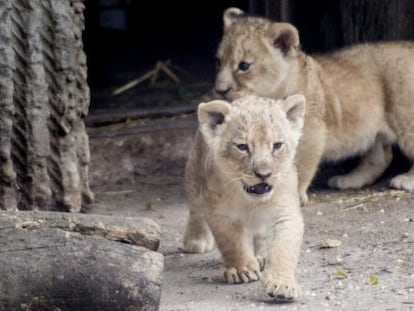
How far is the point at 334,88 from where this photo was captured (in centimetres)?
802

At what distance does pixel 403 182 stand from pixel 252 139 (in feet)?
8.31

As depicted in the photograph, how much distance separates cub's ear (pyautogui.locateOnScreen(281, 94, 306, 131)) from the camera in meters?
6.02

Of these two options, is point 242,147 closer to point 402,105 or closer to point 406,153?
point 402,105

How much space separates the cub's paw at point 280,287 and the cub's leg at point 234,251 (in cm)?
39

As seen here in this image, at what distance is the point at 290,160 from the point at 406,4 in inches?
116

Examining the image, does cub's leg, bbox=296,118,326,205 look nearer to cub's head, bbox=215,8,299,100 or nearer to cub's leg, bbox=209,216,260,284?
cub's head, bbox=215,8,299,100

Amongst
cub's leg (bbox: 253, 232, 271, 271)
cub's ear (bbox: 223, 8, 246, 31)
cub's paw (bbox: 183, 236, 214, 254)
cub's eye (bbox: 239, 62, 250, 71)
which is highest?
cub's ear (bbox: 223, 8, 246, 31)

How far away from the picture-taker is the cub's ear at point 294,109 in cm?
602

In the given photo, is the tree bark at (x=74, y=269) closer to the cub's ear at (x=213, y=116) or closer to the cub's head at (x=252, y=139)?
the cub's head at (x=252, y=139)

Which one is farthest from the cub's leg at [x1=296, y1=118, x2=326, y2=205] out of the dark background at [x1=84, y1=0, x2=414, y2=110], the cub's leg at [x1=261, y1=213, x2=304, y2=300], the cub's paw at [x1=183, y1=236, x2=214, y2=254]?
the cub's leg at [x1=261, y1=213, x2=304, y2=300]

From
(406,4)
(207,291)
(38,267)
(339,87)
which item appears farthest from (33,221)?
(406,4)

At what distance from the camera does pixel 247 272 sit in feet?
19.1

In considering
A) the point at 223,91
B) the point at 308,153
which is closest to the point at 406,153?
the point at 308,153

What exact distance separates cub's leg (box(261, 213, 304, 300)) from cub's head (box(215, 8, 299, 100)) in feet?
6.29
